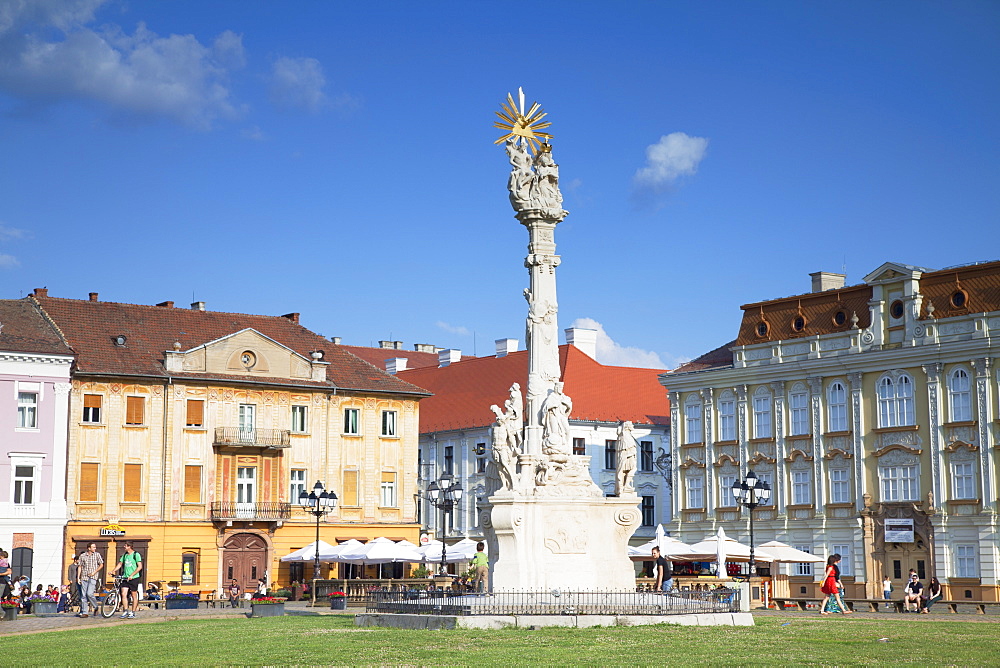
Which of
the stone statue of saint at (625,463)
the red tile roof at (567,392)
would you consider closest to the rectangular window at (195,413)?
the red tile roof at (567,392)

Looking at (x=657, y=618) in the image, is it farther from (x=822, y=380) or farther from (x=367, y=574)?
(x=367, y=574)

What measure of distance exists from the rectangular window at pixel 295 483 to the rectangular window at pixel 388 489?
3.59 m

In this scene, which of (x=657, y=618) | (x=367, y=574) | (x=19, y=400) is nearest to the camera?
(x=657, y=618)

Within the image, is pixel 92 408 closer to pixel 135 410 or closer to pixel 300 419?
pixel 135 410

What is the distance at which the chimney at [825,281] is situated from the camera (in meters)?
58.6

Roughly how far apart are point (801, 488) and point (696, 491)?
5.57 meters

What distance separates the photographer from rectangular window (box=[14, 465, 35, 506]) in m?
50.7

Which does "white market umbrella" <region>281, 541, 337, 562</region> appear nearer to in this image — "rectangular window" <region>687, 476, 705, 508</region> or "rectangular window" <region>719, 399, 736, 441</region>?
"rectangular window" <region>687, 476, 705, 508</region>

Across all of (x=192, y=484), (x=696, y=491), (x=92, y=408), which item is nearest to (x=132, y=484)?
(x=192, y=484)

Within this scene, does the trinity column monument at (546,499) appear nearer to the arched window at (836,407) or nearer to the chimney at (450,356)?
the arched window at (836,407)

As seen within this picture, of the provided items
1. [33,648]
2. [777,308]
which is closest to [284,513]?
[777,308]

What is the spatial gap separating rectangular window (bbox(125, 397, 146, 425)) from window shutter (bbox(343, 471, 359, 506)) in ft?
29.3

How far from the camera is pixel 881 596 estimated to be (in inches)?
2013

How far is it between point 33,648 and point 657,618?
32.9 feet
